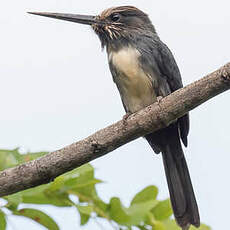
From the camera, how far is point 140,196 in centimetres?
220

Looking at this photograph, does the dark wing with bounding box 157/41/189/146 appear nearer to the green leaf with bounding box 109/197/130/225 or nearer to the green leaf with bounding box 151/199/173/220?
the green leaf with bounding box 151/199/173/220

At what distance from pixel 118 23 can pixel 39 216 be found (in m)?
1.95

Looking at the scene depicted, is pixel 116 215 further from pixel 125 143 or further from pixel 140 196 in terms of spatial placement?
pixel 125 143

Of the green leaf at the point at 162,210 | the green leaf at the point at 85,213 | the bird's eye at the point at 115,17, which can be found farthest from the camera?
the bird's eye at the point at 115,17

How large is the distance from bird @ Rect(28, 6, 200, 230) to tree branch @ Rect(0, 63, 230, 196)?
896 millimetres

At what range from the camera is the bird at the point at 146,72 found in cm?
336

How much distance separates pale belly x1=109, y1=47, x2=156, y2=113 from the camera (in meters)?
3.34

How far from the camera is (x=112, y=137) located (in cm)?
227

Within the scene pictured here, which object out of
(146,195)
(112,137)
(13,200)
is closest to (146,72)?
(112,137)

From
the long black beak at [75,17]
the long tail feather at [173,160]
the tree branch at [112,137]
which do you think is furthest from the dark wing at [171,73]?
the tree branch at [112,137]

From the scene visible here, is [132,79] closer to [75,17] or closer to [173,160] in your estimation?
[75,17]

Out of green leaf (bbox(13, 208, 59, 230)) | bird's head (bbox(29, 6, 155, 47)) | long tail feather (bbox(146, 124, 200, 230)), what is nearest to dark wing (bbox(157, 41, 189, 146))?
long tail feather (bbox(146, 124, 200, 230))

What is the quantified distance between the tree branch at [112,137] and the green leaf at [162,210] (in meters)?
0.30

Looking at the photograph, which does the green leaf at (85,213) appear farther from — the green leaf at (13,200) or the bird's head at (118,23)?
the bird's head at (118,23)
